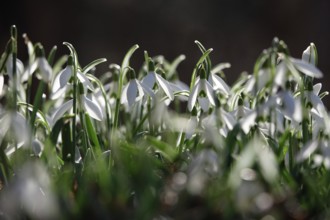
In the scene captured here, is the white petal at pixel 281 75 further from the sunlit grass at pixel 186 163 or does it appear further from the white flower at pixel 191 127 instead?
the white flower at pixel 191 127

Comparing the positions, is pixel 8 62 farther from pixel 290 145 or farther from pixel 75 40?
pixel 75 40

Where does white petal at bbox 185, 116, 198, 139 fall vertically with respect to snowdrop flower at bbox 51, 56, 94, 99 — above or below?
below

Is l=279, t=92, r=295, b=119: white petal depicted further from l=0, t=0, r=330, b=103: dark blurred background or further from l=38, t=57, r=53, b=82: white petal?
l=0, t=0, r=330, b=103: dark blurred background

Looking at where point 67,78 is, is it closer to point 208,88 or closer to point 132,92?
point 132,92

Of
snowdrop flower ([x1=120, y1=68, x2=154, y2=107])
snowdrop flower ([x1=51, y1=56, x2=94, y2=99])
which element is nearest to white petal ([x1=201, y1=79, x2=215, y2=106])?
snowdrop flower ([x1=120, y1=68, x2=154, y2=107])

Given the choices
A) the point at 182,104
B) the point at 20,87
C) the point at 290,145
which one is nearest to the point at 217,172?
the point at 290,145

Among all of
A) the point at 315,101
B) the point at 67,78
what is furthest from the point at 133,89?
the point at 315,101

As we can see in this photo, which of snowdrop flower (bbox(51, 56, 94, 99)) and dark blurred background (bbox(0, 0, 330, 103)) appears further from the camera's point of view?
dark blurred background (bbox(0, 0, 330, 103))

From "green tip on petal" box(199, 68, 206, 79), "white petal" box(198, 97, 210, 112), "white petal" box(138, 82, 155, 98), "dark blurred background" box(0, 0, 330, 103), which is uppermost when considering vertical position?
"green tip on petal" box(199, 68, 206, 79)

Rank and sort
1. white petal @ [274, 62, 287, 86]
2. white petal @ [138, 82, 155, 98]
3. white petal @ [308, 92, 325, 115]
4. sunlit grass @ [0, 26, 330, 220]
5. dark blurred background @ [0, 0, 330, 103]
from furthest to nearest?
dark blurred background @ [0, 0, 330, 103]
white petal @ [138, 82, 155, 98]
white petal @ [308, 92, 325, 115]
white petal @ [274, 62, 287, 86]
sunlit grass @ [0, 26, 330, 220]
